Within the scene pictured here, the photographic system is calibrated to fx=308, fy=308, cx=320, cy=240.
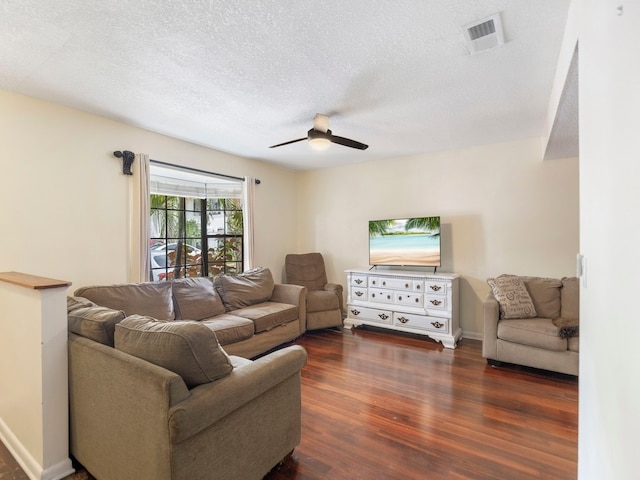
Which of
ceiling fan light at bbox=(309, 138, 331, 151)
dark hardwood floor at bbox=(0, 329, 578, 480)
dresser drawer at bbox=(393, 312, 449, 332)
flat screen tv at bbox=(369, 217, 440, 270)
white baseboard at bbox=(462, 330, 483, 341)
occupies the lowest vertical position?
dark hardwood floor at bbox=(0, 329, 578, 480)

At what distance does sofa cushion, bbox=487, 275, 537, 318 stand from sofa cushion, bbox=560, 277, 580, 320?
0.31 m

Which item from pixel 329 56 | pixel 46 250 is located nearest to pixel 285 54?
pixel 329 56

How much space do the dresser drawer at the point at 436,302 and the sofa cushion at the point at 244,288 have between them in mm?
2037

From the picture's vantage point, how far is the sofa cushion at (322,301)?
4.23 metres

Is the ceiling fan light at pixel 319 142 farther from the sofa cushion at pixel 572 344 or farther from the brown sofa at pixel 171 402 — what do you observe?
the sofa cushion at pixel 572 344

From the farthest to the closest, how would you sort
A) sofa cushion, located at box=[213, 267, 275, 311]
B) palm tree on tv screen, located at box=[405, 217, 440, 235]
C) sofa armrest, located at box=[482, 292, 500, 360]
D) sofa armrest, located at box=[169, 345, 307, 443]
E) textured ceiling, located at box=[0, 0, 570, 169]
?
palm tree on tv screen, located at box=[405, 217, 440, 235] → sofa cushion, located at box=[213, 267, 275, 311] → sofa armrest, located at box=[482, 292, 500, 360] → textured ceiling, located at box=[0, 0, 570, 169] → sofa armrest, located at box=[169, 345, 307, 443]

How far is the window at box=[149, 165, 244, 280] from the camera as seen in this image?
3.79m

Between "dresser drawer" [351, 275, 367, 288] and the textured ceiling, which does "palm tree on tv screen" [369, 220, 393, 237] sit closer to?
"dresser drawer" [351, 275, 367, 288]

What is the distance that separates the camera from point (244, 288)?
3.85 metres

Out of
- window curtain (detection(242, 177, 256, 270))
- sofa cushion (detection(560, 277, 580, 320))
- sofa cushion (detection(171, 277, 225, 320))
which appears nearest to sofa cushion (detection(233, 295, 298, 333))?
sofa cushion (detection(171, 277, 225, 320))

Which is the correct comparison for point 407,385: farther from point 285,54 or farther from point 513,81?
point 285,54

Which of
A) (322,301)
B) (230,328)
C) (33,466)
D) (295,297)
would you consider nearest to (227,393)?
(33,466)

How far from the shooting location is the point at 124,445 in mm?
1431
